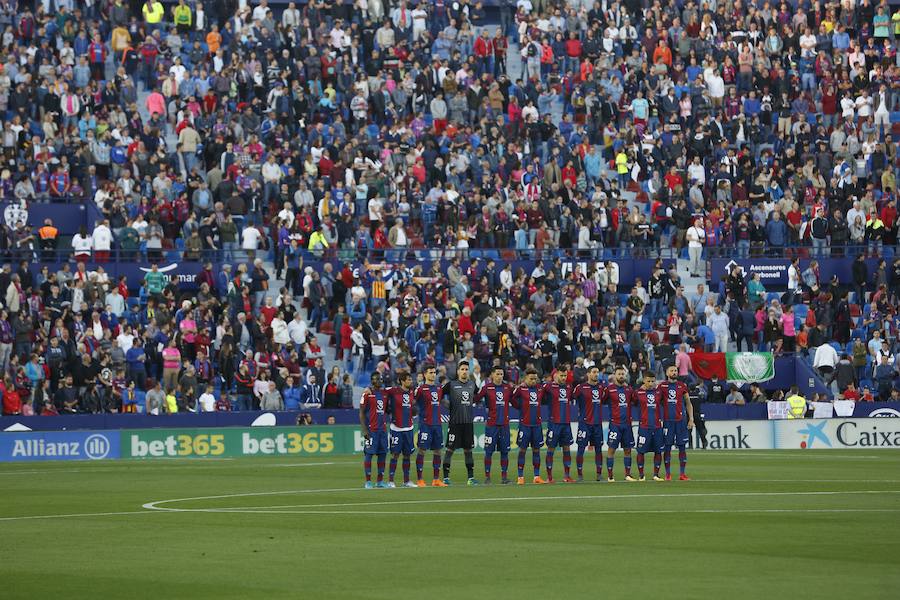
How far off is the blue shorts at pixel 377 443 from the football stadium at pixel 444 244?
70 mm

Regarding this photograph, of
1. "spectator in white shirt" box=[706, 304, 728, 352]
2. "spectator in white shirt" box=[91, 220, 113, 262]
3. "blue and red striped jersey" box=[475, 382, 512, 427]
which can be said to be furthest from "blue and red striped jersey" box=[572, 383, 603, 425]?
"spectator in white shirt" box=[91, 220, 113, 262]

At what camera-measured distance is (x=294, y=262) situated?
45.1 m

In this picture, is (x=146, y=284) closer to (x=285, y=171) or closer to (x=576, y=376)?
(x=285, y=171)

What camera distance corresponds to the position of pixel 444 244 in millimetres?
46906

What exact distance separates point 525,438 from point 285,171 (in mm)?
20150

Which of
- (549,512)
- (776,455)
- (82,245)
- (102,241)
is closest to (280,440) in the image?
(102,241)

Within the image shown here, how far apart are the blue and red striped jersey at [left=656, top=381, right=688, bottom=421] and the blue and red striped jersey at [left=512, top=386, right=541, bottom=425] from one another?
217 centimetres

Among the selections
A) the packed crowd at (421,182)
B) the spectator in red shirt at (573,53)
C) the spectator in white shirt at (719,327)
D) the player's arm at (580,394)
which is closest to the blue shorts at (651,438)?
the player's arm at (580,394)

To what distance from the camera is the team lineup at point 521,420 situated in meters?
27.5

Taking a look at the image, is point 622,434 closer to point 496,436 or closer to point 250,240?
point 496,436

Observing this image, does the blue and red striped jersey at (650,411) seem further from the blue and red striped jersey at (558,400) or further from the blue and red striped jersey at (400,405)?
the blue and red striped jersey at (400,405)

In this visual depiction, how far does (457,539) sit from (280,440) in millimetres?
22230

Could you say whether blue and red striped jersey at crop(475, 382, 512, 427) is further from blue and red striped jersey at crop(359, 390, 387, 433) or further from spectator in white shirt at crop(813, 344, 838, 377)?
spectator in white shirt at crop(813, 344, 838, 377)

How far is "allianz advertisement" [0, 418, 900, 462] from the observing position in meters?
38.9
